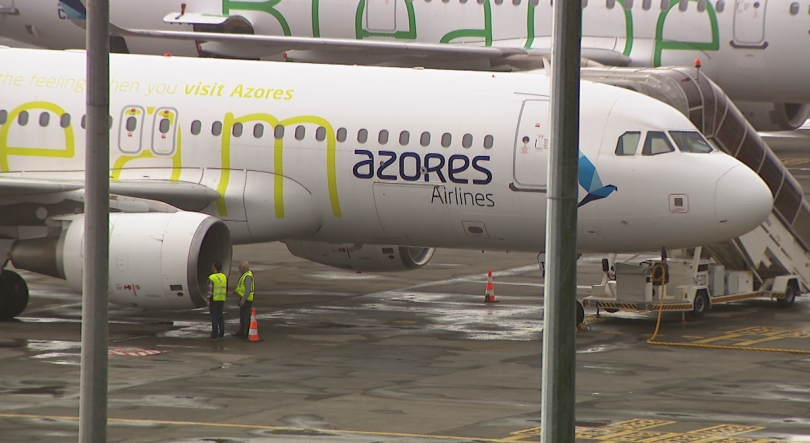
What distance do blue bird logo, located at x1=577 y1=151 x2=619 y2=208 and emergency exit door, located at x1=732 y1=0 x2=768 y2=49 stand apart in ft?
57.1

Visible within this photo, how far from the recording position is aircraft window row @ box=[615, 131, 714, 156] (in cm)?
2430

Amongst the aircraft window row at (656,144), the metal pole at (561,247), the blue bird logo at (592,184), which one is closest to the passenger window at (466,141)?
the blue bird logo at (592,184)

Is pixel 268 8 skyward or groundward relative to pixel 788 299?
skyward

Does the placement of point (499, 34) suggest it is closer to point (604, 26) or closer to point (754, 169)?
point (604, 26)

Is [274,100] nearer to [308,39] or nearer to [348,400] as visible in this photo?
[348,400]

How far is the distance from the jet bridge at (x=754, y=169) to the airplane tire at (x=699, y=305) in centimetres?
142

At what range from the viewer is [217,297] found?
23.7 m

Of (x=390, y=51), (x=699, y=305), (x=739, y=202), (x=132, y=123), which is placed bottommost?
(x=699, y=305)

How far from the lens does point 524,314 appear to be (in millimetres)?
27375

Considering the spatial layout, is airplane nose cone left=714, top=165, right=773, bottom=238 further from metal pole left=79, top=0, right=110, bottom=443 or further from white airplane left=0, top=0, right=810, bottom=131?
white airplane left=0, top=0, right=810, bottom=131

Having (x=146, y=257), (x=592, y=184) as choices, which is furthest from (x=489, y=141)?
(x=146, y=257)

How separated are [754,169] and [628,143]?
15.3 ft

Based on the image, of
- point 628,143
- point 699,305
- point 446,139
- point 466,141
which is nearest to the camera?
point 628,143

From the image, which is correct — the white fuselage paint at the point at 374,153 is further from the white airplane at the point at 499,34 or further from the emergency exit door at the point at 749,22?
the emergency exit door at the point at 749,22
